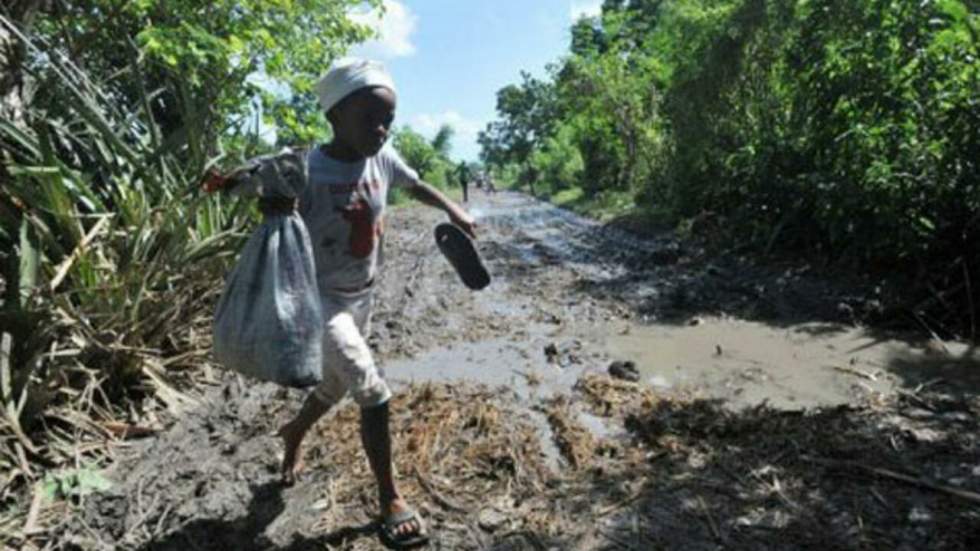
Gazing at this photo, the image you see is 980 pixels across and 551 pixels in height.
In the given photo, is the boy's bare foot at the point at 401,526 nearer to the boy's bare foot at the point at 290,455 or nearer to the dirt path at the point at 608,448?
the dirt path at the point at 608,448

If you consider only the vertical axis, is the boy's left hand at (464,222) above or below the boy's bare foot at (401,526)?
above

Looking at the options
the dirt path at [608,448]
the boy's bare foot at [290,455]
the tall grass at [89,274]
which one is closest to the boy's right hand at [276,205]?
the boy's bare foot at [290,455]

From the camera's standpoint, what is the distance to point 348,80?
250 cm

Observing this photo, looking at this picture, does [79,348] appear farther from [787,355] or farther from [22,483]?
[787,355]

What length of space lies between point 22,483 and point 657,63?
52.6 ft

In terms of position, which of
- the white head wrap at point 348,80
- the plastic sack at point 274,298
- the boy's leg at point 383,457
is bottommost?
the boy's leg at point 383,457

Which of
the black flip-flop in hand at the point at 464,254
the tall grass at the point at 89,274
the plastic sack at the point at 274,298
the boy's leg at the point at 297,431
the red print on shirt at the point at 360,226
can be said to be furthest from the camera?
the tall grass at the point at 89,274

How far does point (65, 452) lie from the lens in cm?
331

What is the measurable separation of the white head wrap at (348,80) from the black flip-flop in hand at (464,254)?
738mm

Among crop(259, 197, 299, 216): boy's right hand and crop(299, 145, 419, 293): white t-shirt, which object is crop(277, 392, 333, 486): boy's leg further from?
crop(259, 197, 299, 216): boy's right hand

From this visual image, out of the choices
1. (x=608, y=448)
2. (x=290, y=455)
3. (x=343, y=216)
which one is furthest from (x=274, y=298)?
(x=608, y=448)

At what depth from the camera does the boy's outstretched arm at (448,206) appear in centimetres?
→ 298

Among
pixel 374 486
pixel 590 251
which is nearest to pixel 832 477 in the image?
pixel 374 486

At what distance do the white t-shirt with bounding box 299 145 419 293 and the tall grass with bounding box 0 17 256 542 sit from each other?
164 cm
